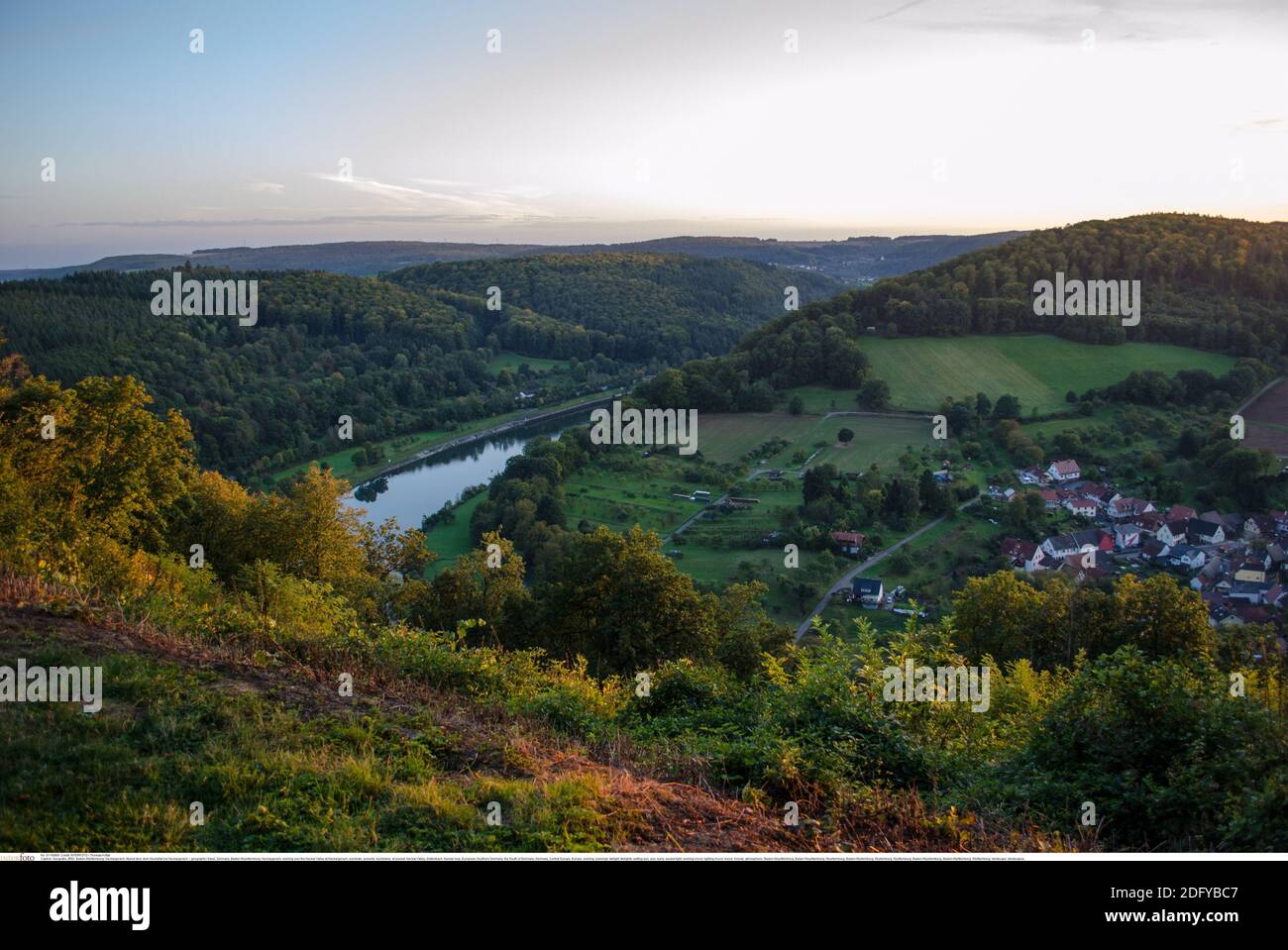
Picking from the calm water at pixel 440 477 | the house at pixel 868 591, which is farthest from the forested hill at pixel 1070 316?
the house at pixel 868 591

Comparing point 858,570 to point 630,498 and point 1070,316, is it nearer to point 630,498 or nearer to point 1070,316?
point 630,498

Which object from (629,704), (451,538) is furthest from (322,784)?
(451,538)

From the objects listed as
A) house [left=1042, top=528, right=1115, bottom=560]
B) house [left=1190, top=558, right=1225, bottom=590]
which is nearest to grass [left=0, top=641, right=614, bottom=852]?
house [left=1190, top=558, right=1225, bottom=590]

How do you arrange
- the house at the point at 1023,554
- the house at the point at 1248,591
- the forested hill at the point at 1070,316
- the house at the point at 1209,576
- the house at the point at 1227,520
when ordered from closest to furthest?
the house at the point at 1248,591, the house at the point at 1209,576, the house at the point at 1023,554, the house at the point at 1227,520, the forested hill at the point at 1070,316

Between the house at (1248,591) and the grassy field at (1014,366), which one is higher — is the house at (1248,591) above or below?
below

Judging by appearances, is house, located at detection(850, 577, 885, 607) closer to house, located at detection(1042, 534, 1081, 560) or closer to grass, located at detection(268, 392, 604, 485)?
house, located at detection(1042, 534, 1081, 560)

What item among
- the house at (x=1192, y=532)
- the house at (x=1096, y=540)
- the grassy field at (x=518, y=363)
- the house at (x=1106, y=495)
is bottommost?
the house at (x=1096, y=540)

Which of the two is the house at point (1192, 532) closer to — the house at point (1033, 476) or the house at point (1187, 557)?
the house at point (1187, 557)
